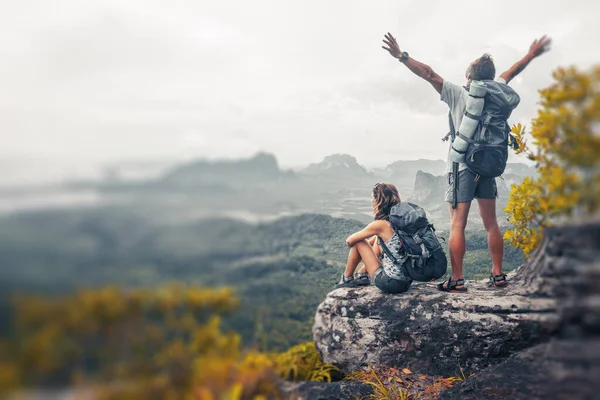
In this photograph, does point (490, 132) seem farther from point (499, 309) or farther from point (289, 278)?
point (289, 278)

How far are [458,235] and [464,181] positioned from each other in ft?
2.07

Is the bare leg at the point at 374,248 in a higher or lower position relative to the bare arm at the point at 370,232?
lower

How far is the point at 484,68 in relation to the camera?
14.3 feet

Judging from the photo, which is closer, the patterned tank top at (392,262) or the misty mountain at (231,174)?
the misty mountain at (231,174)

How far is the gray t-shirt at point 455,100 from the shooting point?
14.7 feet

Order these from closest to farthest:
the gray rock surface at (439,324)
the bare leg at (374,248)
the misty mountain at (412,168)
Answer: the gray rock surface at (439,324) < the bare leg at (374,248) < the misty mountain at (412,168)

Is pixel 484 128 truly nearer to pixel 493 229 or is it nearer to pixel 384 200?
pixel 493 229

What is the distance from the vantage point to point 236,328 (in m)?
3.38

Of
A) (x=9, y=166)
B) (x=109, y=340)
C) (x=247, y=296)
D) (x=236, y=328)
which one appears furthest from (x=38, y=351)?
(x=247, y=296)

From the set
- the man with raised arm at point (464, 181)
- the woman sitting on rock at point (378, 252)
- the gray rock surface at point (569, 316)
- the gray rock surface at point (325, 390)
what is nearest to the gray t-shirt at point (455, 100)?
the man with raised arm at point (464, 181)

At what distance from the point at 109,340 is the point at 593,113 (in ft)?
10.6

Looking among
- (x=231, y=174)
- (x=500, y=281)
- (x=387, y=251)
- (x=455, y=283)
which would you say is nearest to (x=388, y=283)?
(x=387, y=251)

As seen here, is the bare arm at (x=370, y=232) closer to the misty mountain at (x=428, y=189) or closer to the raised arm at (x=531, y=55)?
the misty mountain at (x=428, y=189)

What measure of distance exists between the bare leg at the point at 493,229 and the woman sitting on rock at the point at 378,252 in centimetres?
95
